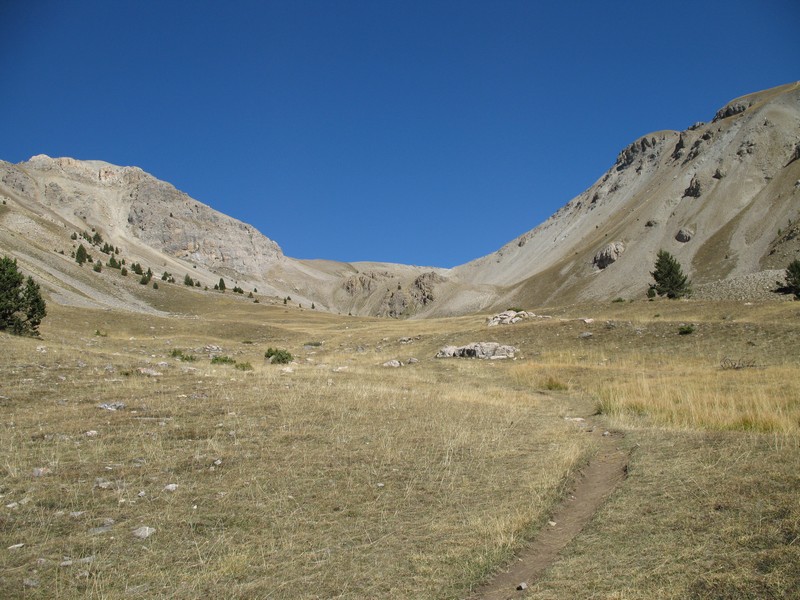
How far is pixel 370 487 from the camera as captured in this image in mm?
7871

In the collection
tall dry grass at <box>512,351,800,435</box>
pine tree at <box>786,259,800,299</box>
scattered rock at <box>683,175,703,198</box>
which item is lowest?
tall dry grass at <box>512,351,800,435</box>

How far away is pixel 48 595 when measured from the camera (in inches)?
187

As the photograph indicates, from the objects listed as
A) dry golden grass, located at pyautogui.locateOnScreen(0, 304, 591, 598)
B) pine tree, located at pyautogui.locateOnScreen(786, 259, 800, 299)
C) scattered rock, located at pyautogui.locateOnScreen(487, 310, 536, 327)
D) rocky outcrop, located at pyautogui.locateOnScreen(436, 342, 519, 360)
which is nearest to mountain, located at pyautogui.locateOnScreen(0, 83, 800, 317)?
pine tree, located at pyautogui.locateOnScreen(786, 259, 800, 299)

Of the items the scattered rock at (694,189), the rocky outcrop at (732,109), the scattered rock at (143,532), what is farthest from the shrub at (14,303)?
the rocky outcrop at (732,109)

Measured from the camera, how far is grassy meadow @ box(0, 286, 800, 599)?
16.8 ft

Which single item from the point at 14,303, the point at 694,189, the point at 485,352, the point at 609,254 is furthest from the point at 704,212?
the point at 14,303

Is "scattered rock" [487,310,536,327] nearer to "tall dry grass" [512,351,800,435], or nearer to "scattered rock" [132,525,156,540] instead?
"tall dry grass" [512,351,800,435]

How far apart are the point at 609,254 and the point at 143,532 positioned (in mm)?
137713

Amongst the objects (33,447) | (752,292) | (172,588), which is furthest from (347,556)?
(752,292)

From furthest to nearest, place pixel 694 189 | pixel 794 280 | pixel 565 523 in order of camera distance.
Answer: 1. pixel 694 189
2. pixel 794 280
3. pixel 565 523

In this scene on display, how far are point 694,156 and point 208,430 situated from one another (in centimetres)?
17588

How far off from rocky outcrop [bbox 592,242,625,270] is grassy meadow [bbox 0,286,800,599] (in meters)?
119

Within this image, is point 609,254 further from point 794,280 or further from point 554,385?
point 554,385

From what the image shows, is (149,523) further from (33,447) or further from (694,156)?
(694,156)
